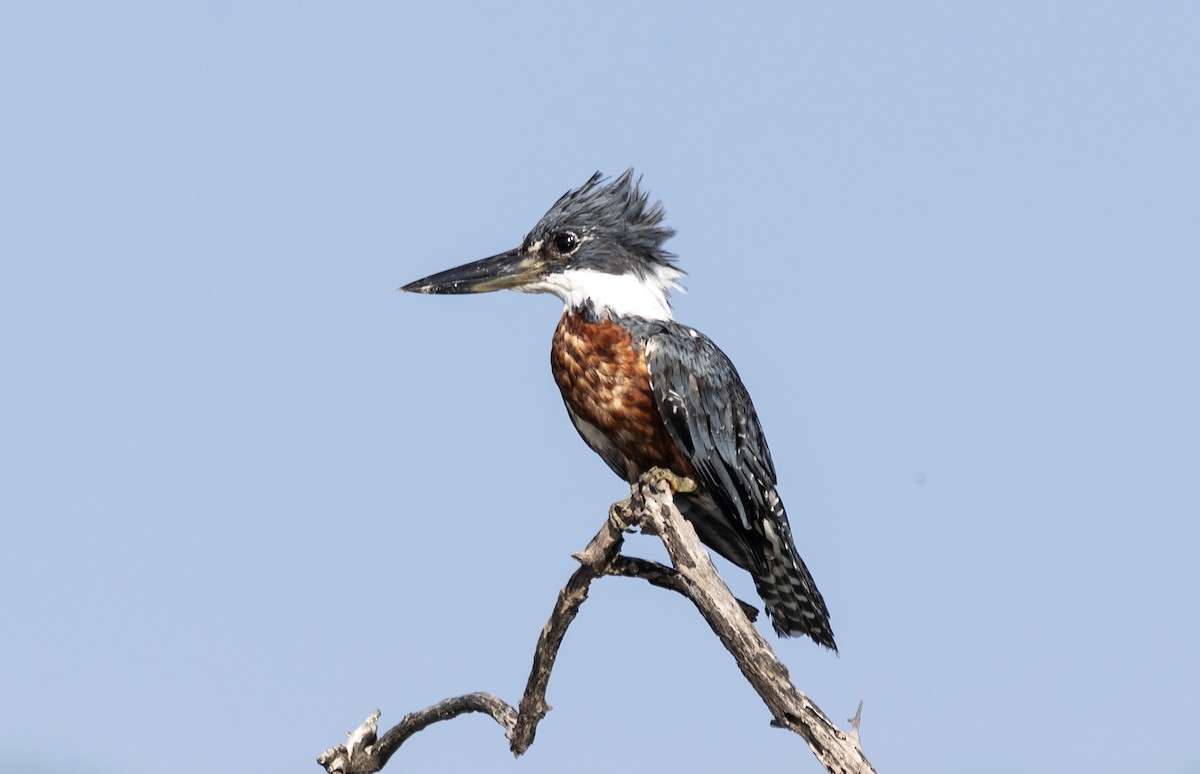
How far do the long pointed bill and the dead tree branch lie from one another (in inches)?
46.4

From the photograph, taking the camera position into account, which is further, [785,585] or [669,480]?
[785,585]

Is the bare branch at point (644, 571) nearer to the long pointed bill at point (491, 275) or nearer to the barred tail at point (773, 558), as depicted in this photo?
the barred tail at point (773, 558)

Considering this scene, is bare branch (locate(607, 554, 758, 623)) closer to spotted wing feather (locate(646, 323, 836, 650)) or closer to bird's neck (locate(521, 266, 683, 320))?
spotted wing feather (locate(646, 323, 836, 650))

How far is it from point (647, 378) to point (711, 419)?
31 cm

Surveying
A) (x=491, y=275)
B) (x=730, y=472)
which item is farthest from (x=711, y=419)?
(x=491, y=275)

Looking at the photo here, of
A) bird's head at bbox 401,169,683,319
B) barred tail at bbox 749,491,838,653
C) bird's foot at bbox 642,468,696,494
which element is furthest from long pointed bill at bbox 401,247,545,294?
barred tail at bbox 749,491,838,653

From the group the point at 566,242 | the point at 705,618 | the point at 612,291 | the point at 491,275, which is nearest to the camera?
the point at 705,618

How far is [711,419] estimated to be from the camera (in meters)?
5.70

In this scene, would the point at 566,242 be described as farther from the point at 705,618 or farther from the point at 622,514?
the point at 705,618

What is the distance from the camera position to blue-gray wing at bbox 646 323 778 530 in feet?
18.6

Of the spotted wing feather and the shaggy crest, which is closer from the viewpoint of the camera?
the spotted wing feather

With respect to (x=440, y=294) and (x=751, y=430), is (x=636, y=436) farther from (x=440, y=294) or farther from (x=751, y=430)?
(x=440, y=294)

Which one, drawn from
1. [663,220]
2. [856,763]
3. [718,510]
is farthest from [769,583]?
[663,220]

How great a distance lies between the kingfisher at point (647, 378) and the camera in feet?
18.8
